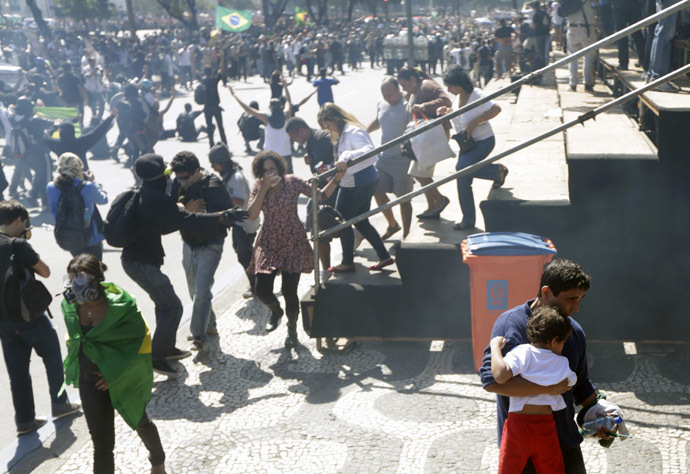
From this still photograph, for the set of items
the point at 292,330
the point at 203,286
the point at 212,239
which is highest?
the point at 212,239

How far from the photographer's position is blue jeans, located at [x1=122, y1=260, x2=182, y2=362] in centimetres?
683

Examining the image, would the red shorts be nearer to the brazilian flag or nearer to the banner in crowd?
the banner in crowd

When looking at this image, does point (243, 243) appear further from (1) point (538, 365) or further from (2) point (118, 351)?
(1) point (538, 365)

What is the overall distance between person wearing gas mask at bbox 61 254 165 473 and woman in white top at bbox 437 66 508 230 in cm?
363

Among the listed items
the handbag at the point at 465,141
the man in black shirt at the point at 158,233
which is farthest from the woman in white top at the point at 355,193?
the man in black shirt at the point at 158,233

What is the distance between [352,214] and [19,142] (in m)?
8.03

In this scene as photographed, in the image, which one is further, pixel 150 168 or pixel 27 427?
pixel 150 168

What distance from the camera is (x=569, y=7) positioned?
12.1 m

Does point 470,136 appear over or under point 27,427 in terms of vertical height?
over

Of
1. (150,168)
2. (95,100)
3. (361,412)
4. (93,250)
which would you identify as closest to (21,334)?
(150,168)

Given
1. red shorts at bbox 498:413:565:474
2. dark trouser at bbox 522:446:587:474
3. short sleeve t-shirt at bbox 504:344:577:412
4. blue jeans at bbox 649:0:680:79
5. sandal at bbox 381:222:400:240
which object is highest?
blue jeans at bbox 649:0:680:79

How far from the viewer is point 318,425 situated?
6.05 meters

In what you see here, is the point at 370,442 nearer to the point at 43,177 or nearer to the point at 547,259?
the point at 547,259

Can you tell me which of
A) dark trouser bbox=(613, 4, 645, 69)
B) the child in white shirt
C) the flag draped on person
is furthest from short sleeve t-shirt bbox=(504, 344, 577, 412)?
dark trouser bbox=(613, 4, 645, 69)
